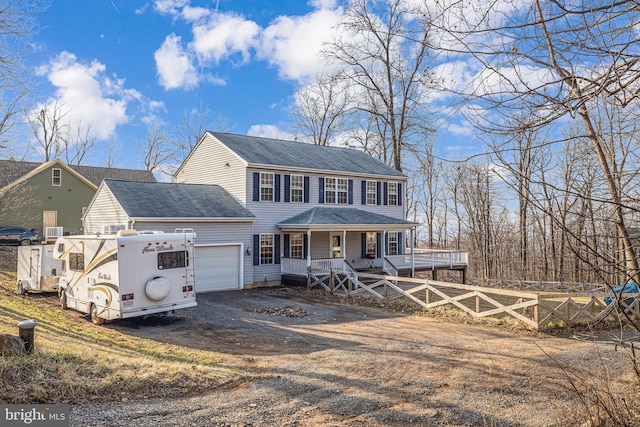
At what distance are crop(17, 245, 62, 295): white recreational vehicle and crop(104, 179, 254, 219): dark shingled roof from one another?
3.33 meters

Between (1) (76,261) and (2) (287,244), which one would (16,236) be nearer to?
(2) (287,244)

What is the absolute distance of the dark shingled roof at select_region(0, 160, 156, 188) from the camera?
109 ft

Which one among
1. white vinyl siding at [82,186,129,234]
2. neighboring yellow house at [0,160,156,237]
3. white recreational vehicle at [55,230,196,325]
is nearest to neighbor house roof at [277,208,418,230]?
white vinyl siding at [82,186,129,234]

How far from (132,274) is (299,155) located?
13745 millimetres

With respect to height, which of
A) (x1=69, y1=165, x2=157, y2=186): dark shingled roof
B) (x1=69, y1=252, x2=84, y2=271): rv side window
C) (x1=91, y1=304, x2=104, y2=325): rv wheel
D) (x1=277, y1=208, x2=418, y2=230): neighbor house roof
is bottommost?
(x1=91, y1=304, x2=104, y2=325): rv wheel

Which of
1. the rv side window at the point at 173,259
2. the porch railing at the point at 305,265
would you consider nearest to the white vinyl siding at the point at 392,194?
the porch railing at the point at 305,265

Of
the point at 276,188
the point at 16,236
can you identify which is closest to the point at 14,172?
the point at 16,236

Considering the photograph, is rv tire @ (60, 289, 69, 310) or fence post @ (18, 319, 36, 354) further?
rv tire @ (60, 289, 69, 310)

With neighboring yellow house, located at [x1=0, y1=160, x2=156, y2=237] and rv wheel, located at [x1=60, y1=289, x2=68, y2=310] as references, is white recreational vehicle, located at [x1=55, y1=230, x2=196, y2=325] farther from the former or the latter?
neighboring yellow house, located at [x1=0, y1=160, x2=156, y2=237]

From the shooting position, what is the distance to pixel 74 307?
13969 millimetres

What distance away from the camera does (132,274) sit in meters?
12.1

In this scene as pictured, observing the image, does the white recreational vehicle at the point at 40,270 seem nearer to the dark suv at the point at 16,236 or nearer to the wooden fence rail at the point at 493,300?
the wooden fence rail at the point at 493,300

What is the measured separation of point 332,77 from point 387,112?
4886 millimetres

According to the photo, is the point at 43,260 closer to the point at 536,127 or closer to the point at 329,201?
the point at 329,201
